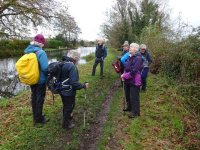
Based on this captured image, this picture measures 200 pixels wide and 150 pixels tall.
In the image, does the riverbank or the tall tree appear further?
the tall tree

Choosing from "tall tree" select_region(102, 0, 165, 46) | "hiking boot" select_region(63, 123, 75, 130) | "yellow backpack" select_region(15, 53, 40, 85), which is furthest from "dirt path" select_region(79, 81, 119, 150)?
"tall tree" select_region(102, 0, 165, 46)

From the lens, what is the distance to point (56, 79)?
23.6 ft

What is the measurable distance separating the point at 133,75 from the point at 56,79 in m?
2.48

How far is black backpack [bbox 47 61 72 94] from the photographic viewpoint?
7084 mm

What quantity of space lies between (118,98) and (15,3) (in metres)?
12.3

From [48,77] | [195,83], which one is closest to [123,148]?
[48,77]

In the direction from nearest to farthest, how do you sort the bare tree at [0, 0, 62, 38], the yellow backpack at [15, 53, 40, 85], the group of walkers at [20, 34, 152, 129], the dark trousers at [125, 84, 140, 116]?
the yellow backpack at [15, 53, 40, 85] → the group of walkers at [20, 34, 152, 129] → the dark trousers at [125, 84, 140, 116] → the bare tree at [0, 0, 62, 38]

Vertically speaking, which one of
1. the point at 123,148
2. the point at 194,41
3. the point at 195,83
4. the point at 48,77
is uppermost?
the point at 194,41

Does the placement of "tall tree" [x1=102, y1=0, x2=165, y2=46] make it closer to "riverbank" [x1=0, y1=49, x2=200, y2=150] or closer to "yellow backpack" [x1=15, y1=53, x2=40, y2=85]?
"riverbank" [x1=0, y1=49, x2=200, y2=150]

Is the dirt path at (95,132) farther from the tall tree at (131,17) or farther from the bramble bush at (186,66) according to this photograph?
the tall tree at (131,17)

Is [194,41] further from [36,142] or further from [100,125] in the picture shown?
[36,142]

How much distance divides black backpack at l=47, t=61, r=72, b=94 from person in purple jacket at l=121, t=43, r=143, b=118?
87.1 inches

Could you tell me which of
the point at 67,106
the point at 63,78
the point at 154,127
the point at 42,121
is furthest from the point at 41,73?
the point at 154,127

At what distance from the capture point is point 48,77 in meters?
7.21
